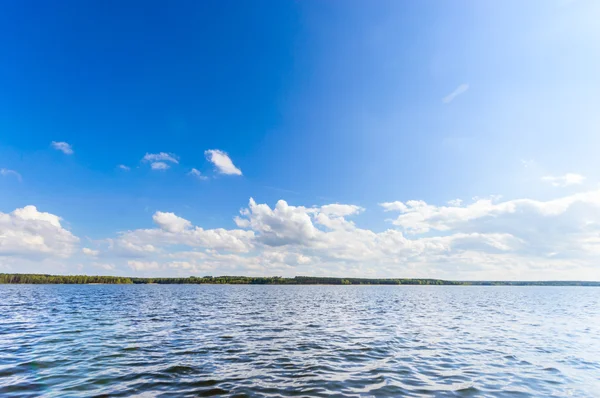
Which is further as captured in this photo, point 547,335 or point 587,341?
point 547,335

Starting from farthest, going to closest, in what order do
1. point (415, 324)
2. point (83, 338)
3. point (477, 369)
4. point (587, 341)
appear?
point (415, 324) < point (587, 341) < point (83, 338) < point (477, 369)

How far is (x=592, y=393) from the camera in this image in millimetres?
15875

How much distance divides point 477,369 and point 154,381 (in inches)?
708

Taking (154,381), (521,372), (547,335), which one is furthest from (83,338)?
(547,335)

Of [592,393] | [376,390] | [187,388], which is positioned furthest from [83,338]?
[592,393]

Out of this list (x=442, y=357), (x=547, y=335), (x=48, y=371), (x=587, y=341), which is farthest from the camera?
(x=547, y=335)

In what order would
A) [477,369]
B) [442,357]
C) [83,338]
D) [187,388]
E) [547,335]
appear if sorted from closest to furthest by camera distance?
[187,388] < [477,369] < [442,357] < [83,338] < [547,335]

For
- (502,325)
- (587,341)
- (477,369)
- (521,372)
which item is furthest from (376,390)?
(502,325)

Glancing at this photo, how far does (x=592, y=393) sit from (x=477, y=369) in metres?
5.13

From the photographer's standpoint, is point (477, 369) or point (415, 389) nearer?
point (415, 389)

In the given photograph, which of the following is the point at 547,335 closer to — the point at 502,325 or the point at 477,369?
the point at 502,325

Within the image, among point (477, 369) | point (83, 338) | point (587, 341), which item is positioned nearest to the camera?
point (477, 369)

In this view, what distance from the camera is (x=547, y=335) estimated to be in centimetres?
3247

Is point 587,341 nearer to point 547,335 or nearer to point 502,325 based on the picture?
point 547,335
